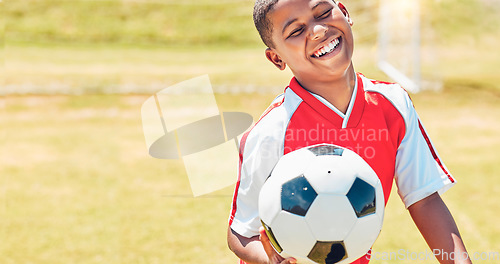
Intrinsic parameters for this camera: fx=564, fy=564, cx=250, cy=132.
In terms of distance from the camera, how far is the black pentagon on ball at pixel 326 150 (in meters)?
1.79

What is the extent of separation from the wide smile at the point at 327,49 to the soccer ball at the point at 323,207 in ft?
1.12

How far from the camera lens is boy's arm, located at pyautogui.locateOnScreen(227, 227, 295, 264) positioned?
1.86 m

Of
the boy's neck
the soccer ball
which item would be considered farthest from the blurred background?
the soccer ball

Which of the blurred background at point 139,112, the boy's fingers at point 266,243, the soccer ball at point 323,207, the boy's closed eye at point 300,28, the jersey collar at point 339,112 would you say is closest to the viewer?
the soccer ball at point 323,207

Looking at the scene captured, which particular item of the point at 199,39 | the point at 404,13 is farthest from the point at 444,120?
the point at 199,39

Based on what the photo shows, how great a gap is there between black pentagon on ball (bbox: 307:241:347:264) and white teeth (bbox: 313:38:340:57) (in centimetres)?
65

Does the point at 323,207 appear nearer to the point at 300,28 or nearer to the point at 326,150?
the point at 326,150

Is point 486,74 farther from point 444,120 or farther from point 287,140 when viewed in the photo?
point 287,140

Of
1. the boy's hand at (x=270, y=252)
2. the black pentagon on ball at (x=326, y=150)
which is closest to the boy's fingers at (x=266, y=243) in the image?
the boy's hand at (x=270, y=252)

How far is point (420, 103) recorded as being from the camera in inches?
393

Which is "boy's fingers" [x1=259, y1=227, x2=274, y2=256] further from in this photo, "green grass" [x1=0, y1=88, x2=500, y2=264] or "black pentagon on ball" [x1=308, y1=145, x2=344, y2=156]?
"green grass" [x1=0, y1=88, x2=500, y2=264]

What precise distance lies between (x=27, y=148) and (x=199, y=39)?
12517mm

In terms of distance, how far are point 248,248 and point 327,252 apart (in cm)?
36

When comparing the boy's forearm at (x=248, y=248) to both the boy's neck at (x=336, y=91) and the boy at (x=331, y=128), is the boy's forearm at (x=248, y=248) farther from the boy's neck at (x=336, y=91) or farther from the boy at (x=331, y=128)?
the boy's neck at (x=336, y=91)
